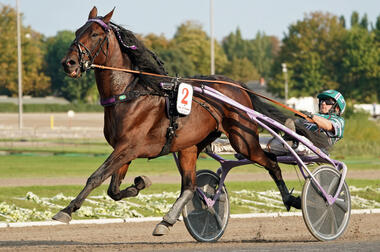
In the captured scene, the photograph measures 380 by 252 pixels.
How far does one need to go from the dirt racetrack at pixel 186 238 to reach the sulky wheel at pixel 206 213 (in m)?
0.14

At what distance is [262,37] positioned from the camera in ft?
558

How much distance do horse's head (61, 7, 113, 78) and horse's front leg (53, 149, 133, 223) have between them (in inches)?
32.2

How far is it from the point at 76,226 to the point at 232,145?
2920mm

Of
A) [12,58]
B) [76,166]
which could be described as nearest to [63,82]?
[12,58]

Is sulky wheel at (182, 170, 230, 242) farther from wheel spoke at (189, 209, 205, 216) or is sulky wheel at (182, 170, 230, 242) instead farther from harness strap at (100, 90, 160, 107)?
harness strap at (100, 90, 160, 107)

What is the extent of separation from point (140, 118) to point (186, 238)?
7.16 feet

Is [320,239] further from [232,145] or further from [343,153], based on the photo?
[343,153]

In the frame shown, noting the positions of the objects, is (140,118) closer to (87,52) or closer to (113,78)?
(113,78)

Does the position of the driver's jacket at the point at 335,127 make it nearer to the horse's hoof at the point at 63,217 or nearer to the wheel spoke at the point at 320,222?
the wheel spoke at the point at 320,222

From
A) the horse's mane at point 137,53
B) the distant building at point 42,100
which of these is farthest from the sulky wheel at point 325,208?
the distant building at point 42,100

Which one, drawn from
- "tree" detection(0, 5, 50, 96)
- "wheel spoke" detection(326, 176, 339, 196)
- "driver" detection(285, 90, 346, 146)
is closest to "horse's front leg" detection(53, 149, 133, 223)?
"driver" detection(285, 90, 346, 146)

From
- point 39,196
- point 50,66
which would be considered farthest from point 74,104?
point 39,196

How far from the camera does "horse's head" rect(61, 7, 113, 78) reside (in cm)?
657

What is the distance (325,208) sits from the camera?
7797 millimetres
